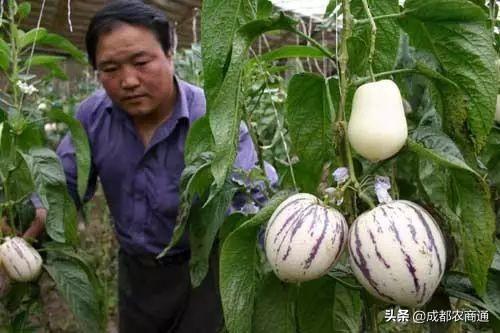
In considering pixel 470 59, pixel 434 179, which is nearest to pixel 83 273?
pixel 434 179

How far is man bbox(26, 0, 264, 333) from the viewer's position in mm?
1109

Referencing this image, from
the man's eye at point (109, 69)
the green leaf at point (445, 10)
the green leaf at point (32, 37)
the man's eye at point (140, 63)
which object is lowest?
the man's eye at point (109, 69)

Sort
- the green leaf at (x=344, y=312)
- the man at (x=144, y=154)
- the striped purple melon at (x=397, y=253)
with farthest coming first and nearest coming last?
the man at (x=144, y=154), the green leaf at (x=344, y=312), the striped purple melon at (x=397, y=253)

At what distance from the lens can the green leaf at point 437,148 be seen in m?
0.48

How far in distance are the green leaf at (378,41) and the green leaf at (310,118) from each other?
Answer: 0.16 feet

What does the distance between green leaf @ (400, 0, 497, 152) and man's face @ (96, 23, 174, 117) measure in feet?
2.15

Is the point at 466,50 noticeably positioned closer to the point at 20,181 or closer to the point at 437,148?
the point at 437,148

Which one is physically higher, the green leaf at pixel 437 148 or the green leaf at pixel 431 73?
the green leaf at pixel 431 73

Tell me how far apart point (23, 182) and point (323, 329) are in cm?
59

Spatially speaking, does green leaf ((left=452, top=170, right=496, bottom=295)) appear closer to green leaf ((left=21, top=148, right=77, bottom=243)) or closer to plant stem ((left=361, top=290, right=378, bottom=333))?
plant stem ((left=361, top=290, right=378, bottom=333))

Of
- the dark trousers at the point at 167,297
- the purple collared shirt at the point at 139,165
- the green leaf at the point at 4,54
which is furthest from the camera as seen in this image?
the dark trousers at the point at 167,297

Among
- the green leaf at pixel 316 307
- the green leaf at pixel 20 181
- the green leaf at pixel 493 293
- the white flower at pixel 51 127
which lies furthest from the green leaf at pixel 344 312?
the white flower at pixel 51 127

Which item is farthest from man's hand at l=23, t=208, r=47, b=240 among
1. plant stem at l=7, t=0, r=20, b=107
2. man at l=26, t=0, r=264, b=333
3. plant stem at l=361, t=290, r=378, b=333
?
plant stem at l=361, t=290, r=378, b=333

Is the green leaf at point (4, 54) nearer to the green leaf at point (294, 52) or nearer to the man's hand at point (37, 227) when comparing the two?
the man's hand at point (37, 227)
